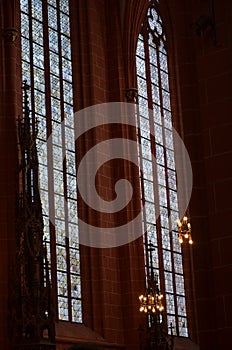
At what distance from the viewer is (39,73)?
774 inches

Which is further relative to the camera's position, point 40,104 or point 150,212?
point 150,212

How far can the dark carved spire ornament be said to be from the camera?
15.5 meters

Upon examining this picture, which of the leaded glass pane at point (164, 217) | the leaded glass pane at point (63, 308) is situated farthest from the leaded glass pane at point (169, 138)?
the leaded glass pane at point (63, 308)

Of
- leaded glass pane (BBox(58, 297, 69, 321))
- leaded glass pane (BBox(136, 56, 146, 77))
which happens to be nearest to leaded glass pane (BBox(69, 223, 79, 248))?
leaded glass pane (BBox(58, 297, 69, 321))

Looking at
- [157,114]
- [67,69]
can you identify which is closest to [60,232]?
[67,69]

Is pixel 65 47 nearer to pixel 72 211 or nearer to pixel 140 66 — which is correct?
pixel 140 66

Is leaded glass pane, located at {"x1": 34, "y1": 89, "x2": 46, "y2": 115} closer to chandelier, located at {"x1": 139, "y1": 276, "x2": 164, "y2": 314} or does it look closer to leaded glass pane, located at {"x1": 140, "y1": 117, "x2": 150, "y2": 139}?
chandelier, located at {"x1": 139, "y1": 276, "x2": 164, "y2": 314}

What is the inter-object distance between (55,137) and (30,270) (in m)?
4.76

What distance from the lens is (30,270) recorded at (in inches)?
625

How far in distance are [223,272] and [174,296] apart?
17449 mm

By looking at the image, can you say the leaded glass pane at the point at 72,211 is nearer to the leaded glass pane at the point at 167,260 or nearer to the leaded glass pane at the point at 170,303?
the leaded glass pane at the point at 167,260

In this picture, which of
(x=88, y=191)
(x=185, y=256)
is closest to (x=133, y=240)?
(x=88, y=191)

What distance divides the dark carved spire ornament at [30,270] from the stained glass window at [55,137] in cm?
235

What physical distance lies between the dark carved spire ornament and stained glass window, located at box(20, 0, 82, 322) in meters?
2.35
